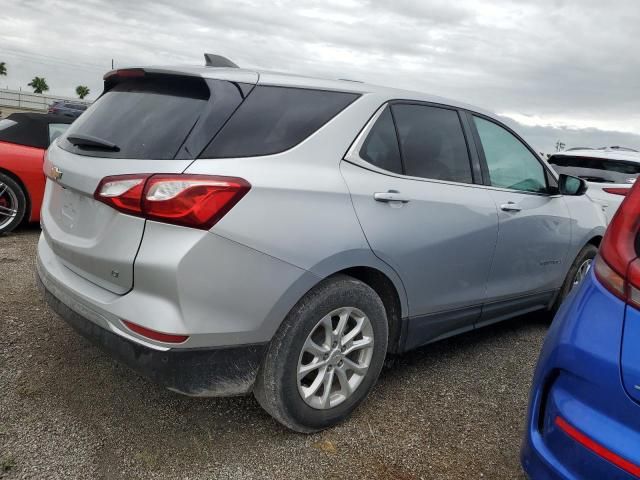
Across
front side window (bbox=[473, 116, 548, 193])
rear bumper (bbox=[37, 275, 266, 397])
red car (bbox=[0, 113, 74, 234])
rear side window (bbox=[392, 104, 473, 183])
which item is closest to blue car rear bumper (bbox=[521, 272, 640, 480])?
rear bumper (bbox=[37, 275, 266, 397])

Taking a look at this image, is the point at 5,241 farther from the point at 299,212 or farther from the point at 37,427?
the point at 299,212

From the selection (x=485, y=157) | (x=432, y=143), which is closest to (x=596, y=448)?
(x=432, y=143)

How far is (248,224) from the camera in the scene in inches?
87.1

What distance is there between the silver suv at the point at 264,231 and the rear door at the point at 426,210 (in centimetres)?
1

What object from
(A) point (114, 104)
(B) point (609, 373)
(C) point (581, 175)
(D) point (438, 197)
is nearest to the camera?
(B) point (609, 373)

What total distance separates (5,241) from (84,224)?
370 centimetres

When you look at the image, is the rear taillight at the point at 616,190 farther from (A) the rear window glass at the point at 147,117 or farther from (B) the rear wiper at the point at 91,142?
(B) the rear wiper at the point at 91,142

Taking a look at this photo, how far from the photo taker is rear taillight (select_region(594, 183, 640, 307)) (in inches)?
62.9

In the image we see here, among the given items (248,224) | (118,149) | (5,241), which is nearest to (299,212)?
(248,224)

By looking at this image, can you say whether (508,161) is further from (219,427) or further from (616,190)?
(616,190)

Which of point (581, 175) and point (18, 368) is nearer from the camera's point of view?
point (18, 368)

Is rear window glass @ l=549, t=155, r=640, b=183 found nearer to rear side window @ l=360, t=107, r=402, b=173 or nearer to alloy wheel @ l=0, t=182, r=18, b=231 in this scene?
rear side window @ l=360, t=107, r=402, b=173

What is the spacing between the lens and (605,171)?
6977 mm

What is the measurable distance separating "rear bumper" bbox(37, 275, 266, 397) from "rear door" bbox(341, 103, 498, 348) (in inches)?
31.2
